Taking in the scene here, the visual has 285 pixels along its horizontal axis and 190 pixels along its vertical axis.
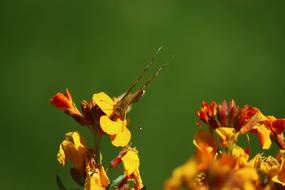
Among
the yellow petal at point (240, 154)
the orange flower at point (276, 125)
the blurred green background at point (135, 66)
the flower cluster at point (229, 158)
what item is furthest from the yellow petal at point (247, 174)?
the blurred green background at point (135, 66)

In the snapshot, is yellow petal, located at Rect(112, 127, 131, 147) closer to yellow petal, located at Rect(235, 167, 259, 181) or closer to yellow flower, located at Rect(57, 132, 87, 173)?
yellow flower, located at Rect(57, 132, 87, 173)

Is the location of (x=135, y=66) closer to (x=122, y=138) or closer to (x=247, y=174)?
(x=122, y=138)

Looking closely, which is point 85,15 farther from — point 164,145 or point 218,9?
point 164,145

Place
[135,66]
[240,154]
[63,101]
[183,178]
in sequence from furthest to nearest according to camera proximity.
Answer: [135,66], [63,101], [240,154], [183,178]

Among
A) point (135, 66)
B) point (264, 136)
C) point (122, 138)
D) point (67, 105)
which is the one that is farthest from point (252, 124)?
point (135, 66)

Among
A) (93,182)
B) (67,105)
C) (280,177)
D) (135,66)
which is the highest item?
(67,105)

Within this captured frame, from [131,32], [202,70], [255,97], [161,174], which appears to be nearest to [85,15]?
[131,32]
